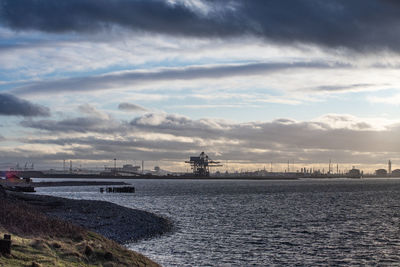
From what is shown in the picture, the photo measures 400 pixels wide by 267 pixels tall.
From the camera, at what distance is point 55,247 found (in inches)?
1115

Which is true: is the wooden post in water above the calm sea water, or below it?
above

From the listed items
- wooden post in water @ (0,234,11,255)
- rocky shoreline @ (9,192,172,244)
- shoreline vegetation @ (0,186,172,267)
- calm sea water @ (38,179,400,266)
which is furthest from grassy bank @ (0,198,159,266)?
rocky shoreline @ (9,192,172,244)

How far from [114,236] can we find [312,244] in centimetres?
1950

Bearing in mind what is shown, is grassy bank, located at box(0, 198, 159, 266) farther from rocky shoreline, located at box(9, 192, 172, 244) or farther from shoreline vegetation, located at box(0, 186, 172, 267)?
rocky shoreline, located at box(9, 192, 172, 244)

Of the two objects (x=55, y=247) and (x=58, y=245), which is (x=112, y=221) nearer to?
(x=58, y=245)

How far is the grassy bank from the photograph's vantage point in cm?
2480

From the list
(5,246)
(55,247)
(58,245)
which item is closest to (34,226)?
(58,245)

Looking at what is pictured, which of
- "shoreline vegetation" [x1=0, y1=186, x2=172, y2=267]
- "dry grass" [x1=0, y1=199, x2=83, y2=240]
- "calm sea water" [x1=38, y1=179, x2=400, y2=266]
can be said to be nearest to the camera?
"shoreline vegetation" [x1=0, y1=186, x2=172, y2=267]

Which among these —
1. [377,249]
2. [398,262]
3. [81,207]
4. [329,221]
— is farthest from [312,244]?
[81,207]

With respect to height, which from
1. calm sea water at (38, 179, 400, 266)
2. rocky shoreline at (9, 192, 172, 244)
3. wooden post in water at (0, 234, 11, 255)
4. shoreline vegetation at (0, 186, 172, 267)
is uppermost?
wooden post in water at (0, 234, 11, 255)

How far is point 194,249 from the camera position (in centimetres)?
4238

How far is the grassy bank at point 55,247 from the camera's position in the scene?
24800 millimetres

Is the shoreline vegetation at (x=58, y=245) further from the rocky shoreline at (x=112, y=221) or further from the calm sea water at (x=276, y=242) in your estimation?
the calm sea water at (x=276, y=242)

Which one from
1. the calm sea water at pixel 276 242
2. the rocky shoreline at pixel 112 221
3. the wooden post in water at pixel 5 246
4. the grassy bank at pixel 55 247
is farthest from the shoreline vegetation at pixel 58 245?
the calm sea water at pixel 276 242
